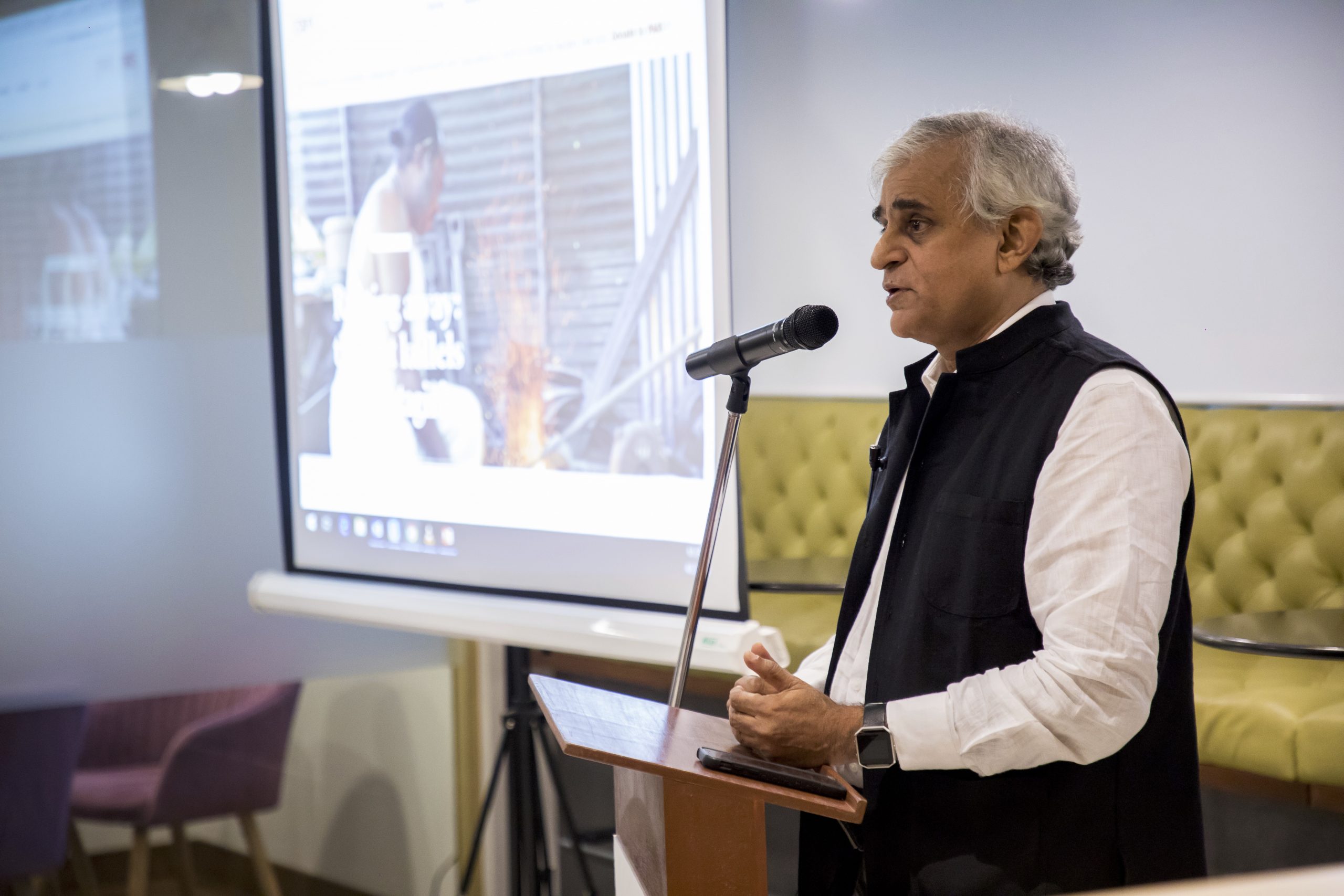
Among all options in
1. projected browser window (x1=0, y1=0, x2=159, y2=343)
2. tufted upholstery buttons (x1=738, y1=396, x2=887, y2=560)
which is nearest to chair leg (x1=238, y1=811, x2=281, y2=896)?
projected browser window (x1=0, y1=0, x2=159, y2=343)

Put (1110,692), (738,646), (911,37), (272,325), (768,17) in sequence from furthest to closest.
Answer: (768,17) → (911,37) → (272,325) → (738,646) → (1110,692)

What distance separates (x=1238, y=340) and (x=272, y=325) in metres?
2.85

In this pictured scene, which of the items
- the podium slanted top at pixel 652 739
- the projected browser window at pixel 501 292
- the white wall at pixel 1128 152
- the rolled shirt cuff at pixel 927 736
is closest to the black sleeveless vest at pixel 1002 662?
Result: the rolled shirt cuff at pixel 927 736

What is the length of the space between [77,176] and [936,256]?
246 centimetres

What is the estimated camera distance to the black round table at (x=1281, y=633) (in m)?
2.24

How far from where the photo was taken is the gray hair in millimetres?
1509

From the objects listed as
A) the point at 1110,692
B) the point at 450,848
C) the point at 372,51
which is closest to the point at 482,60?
the point at 372,51

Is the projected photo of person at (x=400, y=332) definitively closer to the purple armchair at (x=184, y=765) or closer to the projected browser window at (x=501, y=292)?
the projected browser window at (x=501, y=292)

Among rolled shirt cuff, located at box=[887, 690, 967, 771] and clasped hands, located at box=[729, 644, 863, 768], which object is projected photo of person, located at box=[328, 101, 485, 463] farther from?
rolled shirt cuff, located at box=[887, 690, 967, 771]

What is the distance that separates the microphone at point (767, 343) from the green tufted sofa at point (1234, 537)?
37.2 inches

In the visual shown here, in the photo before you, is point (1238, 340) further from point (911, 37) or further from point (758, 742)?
point (758, 742)

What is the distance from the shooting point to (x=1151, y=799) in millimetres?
1396

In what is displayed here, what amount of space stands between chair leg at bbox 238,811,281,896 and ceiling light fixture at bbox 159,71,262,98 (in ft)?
6.54

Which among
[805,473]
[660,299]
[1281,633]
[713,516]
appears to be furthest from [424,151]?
[1281,633]
